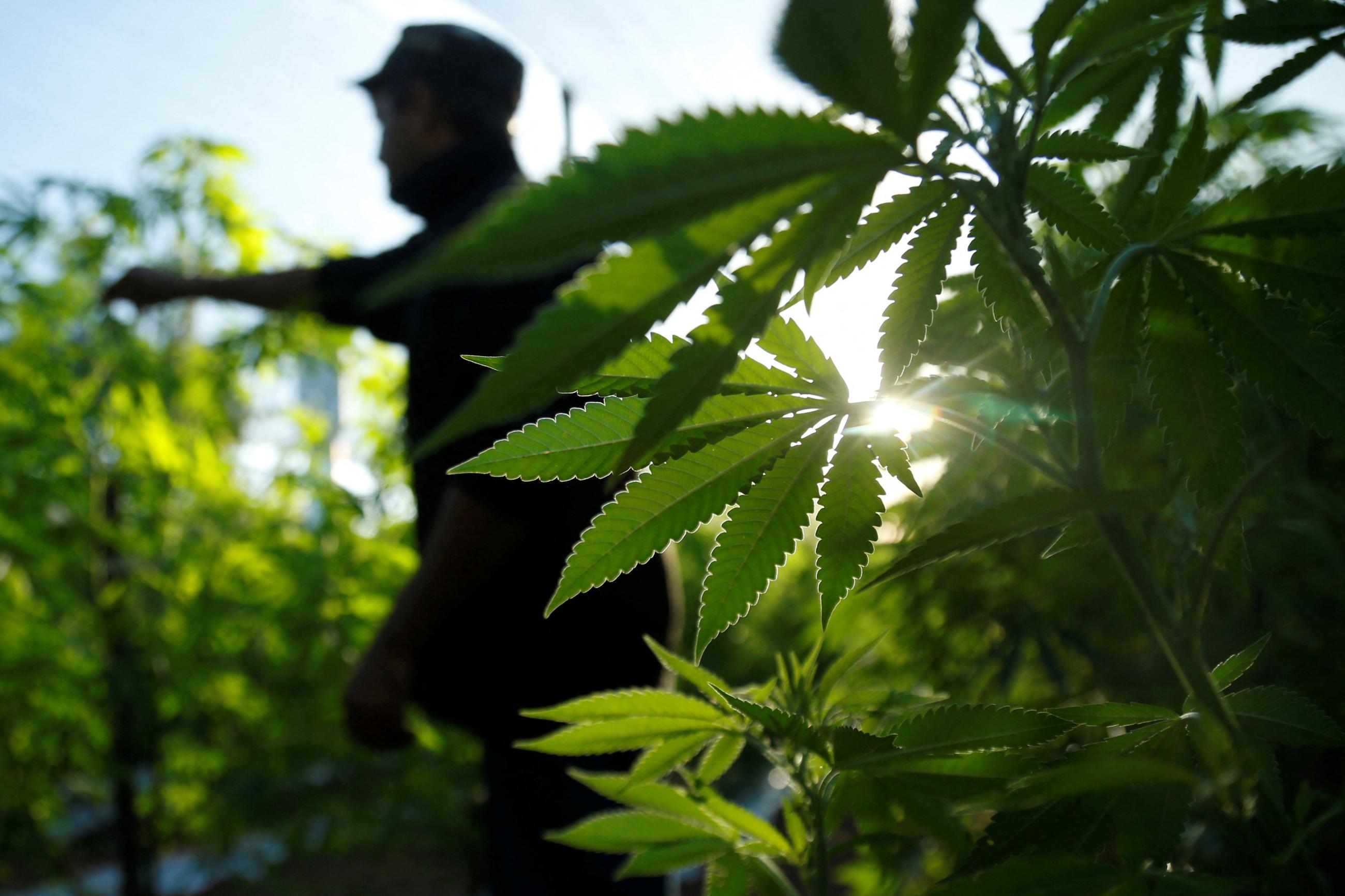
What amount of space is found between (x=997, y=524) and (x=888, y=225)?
18 cm

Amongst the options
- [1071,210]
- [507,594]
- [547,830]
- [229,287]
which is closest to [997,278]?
[1071,210]

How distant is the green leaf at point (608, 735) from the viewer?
54 centimetres

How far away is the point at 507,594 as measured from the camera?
1670mm

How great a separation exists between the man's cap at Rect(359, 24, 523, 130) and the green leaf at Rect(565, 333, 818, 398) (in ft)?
6.20

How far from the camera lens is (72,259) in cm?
322

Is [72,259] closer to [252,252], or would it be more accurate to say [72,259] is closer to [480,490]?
[252,252]

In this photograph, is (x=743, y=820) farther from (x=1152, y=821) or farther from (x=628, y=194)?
(x=628, y=194)

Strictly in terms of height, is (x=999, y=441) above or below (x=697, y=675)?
above

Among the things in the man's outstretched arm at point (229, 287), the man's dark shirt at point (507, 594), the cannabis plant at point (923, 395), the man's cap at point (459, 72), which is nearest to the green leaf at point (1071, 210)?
the cannabis plant at point (923, 395)

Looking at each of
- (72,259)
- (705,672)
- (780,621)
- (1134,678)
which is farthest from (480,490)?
(780,621)

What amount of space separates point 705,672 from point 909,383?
21 cm

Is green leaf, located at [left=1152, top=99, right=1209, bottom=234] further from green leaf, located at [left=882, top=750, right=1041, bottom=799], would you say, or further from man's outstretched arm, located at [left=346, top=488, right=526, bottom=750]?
man's outstretched arm, located at [left=346, top=488, right=526, bottom=750]

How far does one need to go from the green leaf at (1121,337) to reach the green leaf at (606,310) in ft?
0.91

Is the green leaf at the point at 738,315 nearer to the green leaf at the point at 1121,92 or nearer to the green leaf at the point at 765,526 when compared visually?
the green leaf at the point at 765,526
